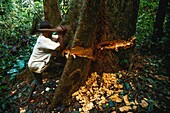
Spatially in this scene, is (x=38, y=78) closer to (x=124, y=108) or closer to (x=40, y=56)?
(x=40, y=56)

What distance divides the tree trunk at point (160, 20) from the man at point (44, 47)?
9.68 ft

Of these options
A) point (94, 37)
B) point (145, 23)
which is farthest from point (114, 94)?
point (145, 23)

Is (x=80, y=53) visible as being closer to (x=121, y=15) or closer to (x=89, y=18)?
(x=89, y=18)

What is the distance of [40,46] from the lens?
3584mm

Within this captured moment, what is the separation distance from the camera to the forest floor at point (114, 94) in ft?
11.0

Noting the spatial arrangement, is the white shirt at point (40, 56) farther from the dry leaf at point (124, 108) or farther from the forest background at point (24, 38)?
the dry leaf at point (124, 108)

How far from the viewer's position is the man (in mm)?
3500

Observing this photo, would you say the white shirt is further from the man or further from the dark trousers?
the dark trousers

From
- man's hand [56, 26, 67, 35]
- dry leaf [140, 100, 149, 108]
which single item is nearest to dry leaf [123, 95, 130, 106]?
dry leaf [140, 100, 149, 108]

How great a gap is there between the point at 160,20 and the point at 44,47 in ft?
11.4

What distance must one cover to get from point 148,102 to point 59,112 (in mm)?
1579

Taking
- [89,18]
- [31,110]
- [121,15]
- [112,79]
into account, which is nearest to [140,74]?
[112,79]

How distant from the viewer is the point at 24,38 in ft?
24.1

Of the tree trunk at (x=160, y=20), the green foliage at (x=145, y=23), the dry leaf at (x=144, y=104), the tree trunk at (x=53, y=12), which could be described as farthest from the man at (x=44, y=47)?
the tree trunk at (x=160, y=20)
